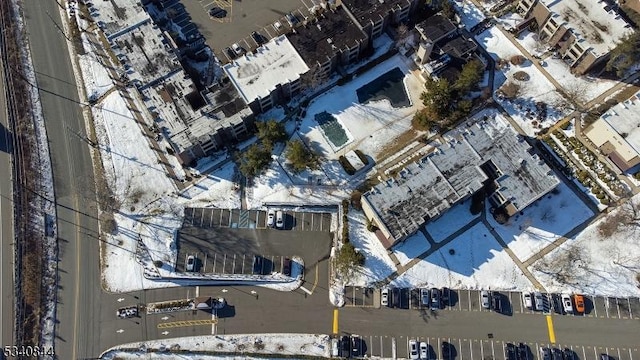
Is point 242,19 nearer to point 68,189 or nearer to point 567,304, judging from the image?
point 68,189

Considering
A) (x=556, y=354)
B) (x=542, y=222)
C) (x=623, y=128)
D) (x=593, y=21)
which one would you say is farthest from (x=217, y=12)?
(x=556, y=354)

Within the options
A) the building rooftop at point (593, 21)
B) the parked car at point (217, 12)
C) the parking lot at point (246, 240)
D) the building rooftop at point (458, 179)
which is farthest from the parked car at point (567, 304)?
the parked car at point (217, 12)

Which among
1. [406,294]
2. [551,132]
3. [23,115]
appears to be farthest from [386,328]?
[23,115]

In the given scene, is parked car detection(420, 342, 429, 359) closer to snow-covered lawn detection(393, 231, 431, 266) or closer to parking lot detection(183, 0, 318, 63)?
snow-covered lawn detection(393, 231, 431, 266)

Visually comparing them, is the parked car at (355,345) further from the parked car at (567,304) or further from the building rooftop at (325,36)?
the building rooftop at (325,36)

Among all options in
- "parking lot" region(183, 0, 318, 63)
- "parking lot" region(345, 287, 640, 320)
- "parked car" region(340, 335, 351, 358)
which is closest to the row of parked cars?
"parking lot" region(345, 287, 640, 320)

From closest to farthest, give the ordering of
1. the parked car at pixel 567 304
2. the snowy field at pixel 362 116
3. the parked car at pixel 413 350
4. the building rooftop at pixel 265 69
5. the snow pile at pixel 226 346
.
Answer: the parked car at pixel 413 350, the parked car at pixel 567 304, the snow pile at pixel 226 346, the building rooftop at pixel 265 69, the snowy field at pixel 362 116

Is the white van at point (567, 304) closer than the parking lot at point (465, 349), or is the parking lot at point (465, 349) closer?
the parking lot at point (465, 349)
